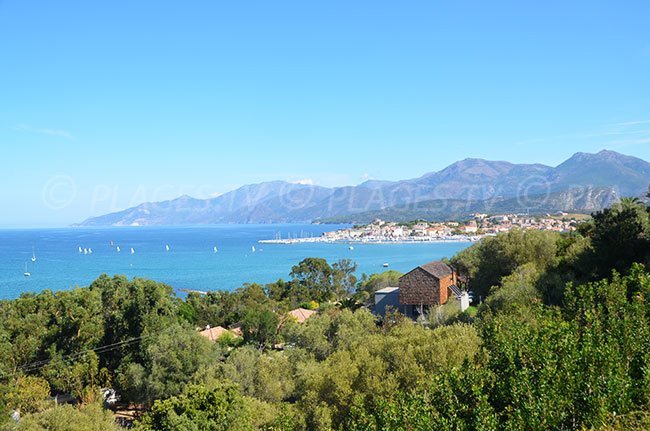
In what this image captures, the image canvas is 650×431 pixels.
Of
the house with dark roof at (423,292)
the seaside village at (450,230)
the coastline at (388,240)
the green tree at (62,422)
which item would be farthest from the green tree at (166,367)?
the seaside village at (450,230)

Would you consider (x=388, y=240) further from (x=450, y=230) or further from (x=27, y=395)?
(x=27, y=395)

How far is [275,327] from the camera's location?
24.2 m

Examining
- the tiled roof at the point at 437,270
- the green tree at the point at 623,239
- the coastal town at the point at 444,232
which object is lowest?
the coastal town at the point at 444,232

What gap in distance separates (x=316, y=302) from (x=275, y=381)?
24.9 m

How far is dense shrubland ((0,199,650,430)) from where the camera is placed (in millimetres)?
6754

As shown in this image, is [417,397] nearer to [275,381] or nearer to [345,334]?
[275,381]

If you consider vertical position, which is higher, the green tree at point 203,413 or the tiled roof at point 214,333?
the green tree at point 203,413

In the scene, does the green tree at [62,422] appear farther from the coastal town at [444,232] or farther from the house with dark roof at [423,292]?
the coastal town at [444,232]

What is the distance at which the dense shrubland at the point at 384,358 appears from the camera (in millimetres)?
6754

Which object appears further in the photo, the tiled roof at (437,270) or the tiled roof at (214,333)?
the tiled roof at (437,270)

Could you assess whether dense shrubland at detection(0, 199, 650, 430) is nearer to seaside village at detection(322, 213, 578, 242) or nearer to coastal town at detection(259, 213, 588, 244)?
coastal town at detection(259, 213, 588, 244)

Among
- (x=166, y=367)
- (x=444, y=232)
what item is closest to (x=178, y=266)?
(x=166, y=367)

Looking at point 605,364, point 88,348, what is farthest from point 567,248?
point 88,348

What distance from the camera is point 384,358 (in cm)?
1155
